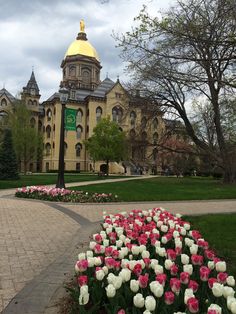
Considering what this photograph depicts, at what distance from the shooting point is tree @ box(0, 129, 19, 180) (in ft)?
123

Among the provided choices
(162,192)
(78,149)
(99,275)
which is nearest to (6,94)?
(78,149)

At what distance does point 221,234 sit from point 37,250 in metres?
4.19

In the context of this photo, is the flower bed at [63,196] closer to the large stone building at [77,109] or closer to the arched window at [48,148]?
the large stone building at [77,109]

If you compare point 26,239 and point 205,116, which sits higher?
point 205,116

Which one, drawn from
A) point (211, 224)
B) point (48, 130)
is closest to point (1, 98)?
point (48, 130)

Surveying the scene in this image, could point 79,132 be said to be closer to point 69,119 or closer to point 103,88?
point 103,88

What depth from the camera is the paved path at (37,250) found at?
4570 millimetres

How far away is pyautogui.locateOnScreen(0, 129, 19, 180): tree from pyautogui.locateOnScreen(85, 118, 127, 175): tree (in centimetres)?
1537

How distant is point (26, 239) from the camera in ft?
26.6

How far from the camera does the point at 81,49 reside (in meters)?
84.5

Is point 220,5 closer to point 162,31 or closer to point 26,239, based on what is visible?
point 162,31

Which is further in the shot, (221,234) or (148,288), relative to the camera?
(221,234)

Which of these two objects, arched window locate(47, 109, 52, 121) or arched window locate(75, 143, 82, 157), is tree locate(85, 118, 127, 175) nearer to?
arched window locate(75, 143, 82, 157)

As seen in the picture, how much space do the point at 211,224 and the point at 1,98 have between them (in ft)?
237
